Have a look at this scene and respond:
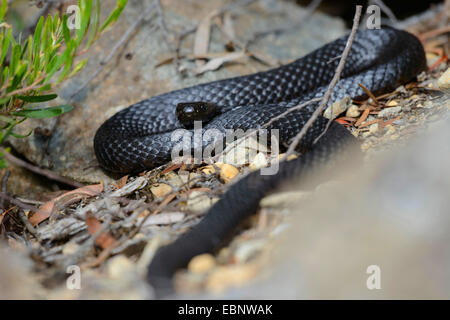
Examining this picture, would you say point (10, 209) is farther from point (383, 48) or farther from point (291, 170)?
point (383, 48)

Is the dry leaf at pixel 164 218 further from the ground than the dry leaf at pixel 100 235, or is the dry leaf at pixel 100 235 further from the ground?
the dry leaf at pixel 164 218

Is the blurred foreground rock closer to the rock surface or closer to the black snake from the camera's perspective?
the black snake

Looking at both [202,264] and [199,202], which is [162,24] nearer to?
[199,202]

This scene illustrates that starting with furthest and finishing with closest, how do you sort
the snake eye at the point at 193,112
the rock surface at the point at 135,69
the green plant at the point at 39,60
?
the rock surface at the point at 135,69
the snake eye at the point at 193,112
the green plant at the point at 39,60

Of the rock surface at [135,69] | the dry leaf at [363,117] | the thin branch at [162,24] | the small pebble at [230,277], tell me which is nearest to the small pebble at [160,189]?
the rock surface at [135,69]

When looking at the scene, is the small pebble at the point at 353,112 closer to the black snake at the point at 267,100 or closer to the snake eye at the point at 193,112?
the black snake at the point at 267,100
